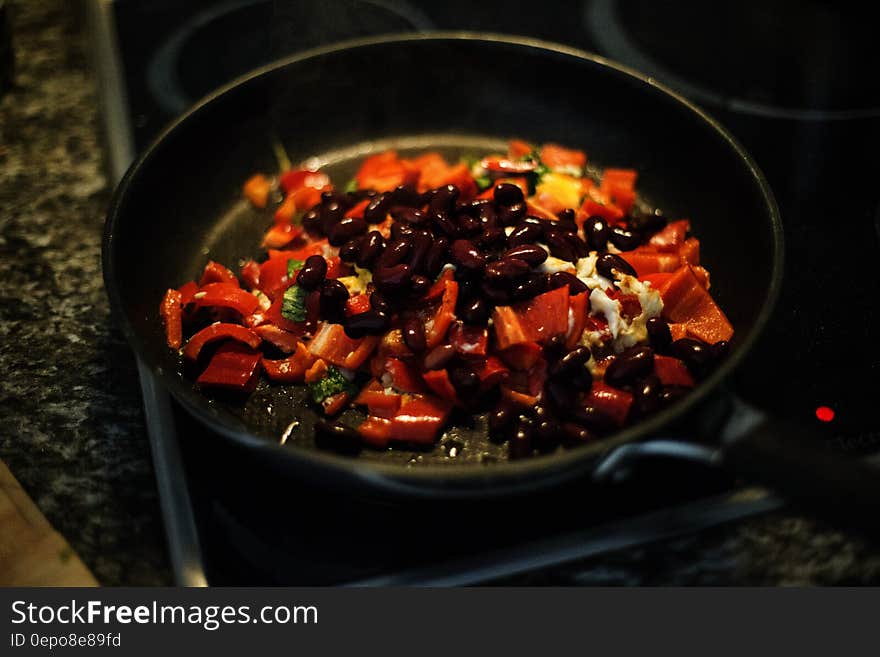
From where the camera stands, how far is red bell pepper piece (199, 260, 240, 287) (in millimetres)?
1311

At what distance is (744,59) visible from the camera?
70.6 inches

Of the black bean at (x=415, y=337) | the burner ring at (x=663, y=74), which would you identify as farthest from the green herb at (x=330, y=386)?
the burner ring at (x=663, y=74)

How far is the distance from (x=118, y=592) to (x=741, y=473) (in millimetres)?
731

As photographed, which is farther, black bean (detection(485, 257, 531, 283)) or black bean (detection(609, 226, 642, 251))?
black bean (detection(609, 226, 642, 251))

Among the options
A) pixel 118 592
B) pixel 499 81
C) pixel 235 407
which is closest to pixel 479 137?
pixel 499 81

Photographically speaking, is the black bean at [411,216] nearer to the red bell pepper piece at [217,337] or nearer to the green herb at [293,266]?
the green herb at [293,266]

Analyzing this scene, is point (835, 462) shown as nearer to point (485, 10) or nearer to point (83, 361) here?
point (83, 361)

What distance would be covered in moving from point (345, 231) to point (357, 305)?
141 millimetres

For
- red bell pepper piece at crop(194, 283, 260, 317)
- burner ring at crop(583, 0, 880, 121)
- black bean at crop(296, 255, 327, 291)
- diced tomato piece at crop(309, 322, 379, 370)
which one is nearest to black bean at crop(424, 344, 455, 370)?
diced tomato piece at crop(309, 322, 379, 370)

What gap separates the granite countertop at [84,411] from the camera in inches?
39.2

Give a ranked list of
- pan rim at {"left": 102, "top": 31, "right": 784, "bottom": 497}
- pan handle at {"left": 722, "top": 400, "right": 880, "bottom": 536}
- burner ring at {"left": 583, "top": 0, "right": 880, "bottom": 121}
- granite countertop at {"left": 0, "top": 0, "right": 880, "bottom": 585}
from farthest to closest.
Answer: burner ring at {"left": 583, "top": 0, "right": 880, "bottom": 121}
granite countertop at {"left": 0, "top": 0, "right": 880, "bottom": 585}
pan rim at {"left": 102, "top": 31, "right": 784, "bottom": 497}
pan handle at {"left": 722, "top": 400, "right": 880, "bottom": 536}

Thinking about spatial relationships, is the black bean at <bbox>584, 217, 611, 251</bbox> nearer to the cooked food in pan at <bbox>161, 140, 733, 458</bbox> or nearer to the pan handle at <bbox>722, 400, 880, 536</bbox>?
the cooked food in pan at <bbox>161, 140, 733, 458</bbox>

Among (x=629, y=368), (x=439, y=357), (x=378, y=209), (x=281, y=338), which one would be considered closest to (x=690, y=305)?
(x=629, y=368)

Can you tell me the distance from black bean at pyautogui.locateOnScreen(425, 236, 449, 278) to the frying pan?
0.74ft
